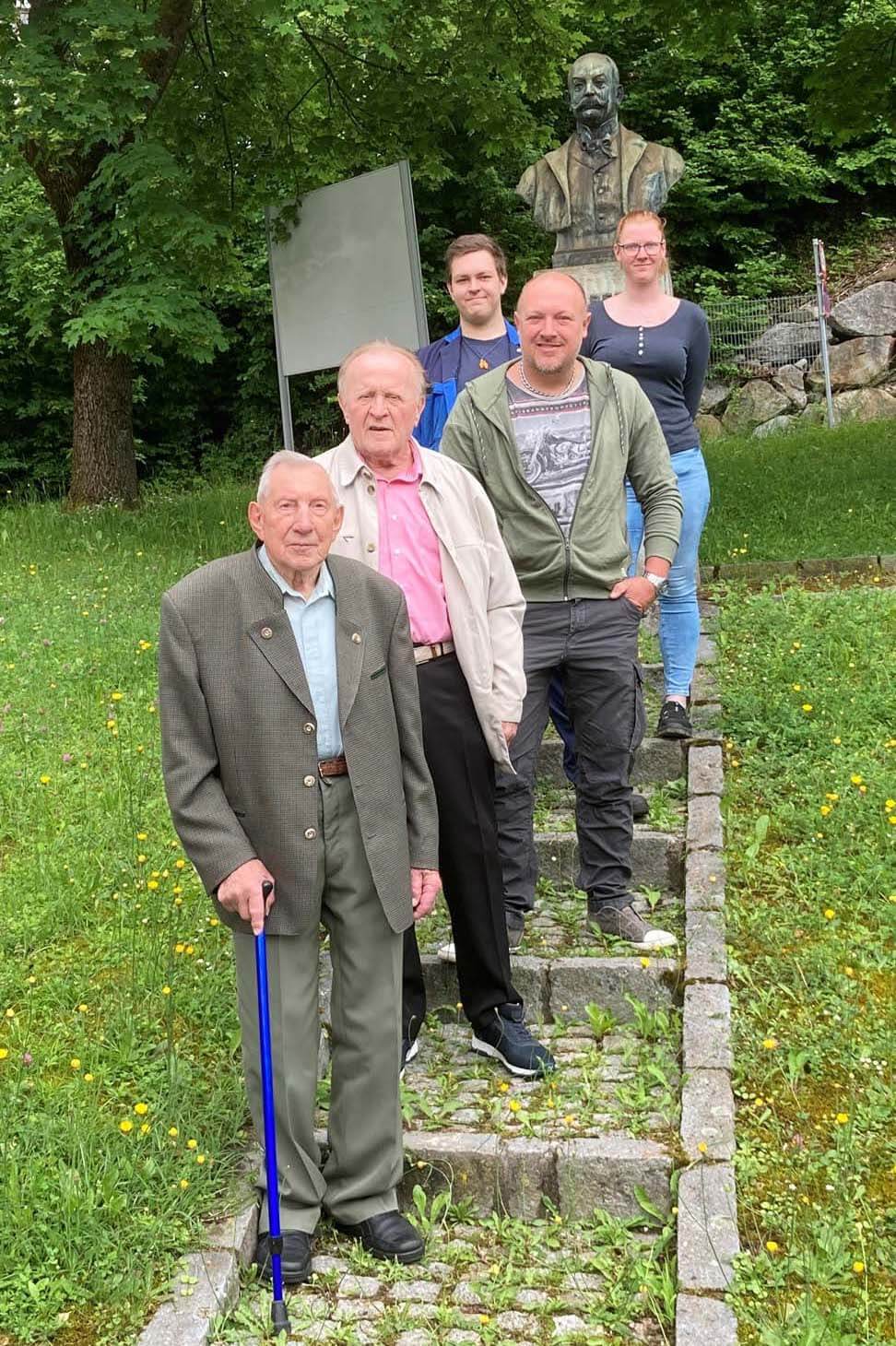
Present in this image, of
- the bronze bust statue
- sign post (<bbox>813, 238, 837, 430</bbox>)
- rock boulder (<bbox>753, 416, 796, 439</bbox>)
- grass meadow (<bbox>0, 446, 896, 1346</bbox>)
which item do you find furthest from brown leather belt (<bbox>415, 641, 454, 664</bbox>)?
sign post (<bbox>813, 238, 837, 430</bbox>)

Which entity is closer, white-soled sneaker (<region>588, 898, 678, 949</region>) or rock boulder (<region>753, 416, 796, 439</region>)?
white-soled sneaker (<region>588, 898, 678, 949</region>)

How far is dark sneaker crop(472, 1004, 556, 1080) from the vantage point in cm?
411

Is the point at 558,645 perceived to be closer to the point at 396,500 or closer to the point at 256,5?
the point at 396,500

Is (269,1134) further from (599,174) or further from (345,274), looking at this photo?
(345,274)

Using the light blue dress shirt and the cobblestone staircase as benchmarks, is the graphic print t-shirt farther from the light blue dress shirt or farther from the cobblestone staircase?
the cobblestone staircase

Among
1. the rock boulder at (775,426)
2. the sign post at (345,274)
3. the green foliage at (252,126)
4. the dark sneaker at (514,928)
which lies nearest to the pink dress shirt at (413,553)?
the dark sneaker at (514,928)

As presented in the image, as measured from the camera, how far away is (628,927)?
460 centimetres

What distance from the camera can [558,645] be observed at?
4.36 metres

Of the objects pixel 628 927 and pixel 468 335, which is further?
pixel 468 335

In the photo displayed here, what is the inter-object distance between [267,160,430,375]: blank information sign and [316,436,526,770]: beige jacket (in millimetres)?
4954

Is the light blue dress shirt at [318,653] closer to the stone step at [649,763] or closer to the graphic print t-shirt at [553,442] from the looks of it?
the graphic print t-shirt at [553,442]

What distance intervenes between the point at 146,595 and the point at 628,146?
13.0ft

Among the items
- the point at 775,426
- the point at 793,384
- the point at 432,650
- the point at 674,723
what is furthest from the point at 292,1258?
the point at 793,384

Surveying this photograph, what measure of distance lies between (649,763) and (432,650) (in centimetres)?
239
